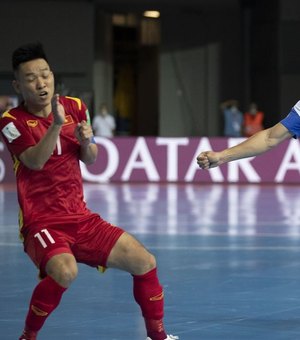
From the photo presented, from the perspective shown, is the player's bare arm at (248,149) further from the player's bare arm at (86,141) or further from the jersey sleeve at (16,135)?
the jersey sleeve at (16,135)

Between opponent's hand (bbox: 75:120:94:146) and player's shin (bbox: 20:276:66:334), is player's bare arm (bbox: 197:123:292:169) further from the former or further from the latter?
player's shin (bbox: 20:276:66:334)

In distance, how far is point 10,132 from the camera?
7508 millimetres

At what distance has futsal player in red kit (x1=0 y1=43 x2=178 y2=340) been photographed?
7.37 meters

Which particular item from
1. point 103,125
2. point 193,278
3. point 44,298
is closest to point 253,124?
point 103,125

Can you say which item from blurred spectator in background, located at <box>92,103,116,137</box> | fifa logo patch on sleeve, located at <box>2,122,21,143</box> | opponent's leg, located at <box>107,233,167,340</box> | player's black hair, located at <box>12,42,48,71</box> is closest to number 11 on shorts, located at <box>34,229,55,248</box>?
opponent's leg, located at <box>107,233,167,340</box>

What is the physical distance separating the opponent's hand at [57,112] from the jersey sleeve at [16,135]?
0.45m

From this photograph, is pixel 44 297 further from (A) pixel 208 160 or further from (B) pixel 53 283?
(A) pixel 208 160

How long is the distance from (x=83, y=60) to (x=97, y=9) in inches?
145

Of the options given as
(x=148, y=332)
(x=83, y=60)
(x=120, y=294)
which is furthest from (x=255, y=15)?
(x=148, y=332)

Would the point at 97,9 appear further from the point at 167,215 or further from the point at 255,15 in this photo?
the point at 167,215

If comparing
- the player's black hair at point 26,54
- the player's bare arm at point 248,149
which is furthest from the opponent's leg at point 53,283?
the player's black hair at point 26,54

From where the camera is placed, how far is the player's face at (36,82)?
7.43 metres

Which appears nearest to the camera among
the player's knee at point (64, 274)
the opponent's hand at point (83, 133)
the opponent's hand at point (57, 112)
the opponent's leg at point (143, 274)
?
the opponent's hand at point (57, 112)

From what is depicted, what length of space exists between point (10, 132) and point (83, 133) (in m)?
0.51
